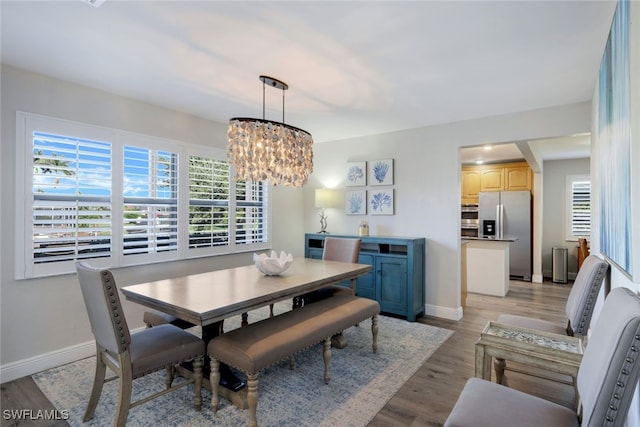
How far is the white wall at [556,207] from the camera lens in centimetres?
661

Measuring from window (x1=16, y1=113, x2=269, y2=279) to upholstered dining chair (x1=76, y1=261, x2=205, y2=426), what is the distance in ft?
3.72

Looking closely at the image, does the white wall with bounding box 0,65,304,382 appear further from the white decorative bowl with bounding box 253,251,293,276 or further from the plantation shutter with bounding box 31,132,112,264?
the white decorative bowl with bounding box 253,251,293,276

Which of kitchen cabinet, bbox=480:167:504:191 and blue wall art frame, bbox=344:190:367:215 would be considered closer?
blue wall art frame, bbox=344:190:367:215

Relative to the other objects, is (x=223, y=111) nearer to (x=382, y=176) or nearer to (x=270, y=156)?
(x=270, y=156)

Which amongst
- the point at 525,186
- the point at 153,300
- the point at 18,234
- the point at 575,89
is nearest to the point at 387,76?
the point at 575,89

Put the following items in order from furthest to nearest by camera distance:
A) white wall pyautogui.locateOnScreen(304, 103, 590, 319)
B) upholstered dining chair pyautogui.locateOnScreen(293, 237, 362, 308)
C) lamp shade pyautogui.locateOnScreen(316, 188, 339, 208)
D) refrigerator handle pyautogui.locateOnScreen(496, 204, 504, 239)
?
refrigerator handle pyautogui.locateOnScreen(496, 204, 504, 239)
lamp shade pyautogui.locateOnScreen(316, 188, 339, 208)
white wall pyautogui.locateOnScreen(304, 103, 590, 319)
upholstered dining chair pyautogui.locateOnScreen(293, 237, 362, 308)

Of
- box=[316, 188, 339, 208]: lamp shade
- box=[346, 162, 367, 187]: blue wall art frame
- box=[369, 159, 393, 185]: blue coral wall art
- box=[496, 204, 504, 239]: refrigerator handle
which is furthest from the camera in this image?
box=[496, 204, 504, 239]: refrigerator handle

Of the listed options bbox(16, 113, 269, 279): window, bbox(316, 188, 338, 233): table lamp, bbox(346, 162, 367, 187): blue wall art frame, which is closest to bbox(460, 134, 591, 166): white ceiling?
bbox(346, 162, 367, 187): blue wall art frame

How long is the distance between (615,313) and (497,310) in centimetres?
368

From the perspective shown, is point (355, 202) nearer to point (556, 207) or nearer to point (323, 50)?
point (323, 50)

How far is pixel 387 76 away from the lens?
271 cm

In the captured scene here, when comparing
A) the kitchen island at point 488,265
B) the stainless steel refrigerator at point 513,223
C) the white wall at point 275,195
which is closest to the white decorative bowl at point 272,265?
the white wall at point 275,195

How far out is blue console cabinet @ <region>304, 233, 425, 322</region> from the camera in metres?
3.95

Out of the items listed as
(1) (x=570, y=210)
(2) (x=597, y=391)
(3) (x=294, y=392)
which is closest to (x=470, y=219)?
(1) (x=570, y=210)
